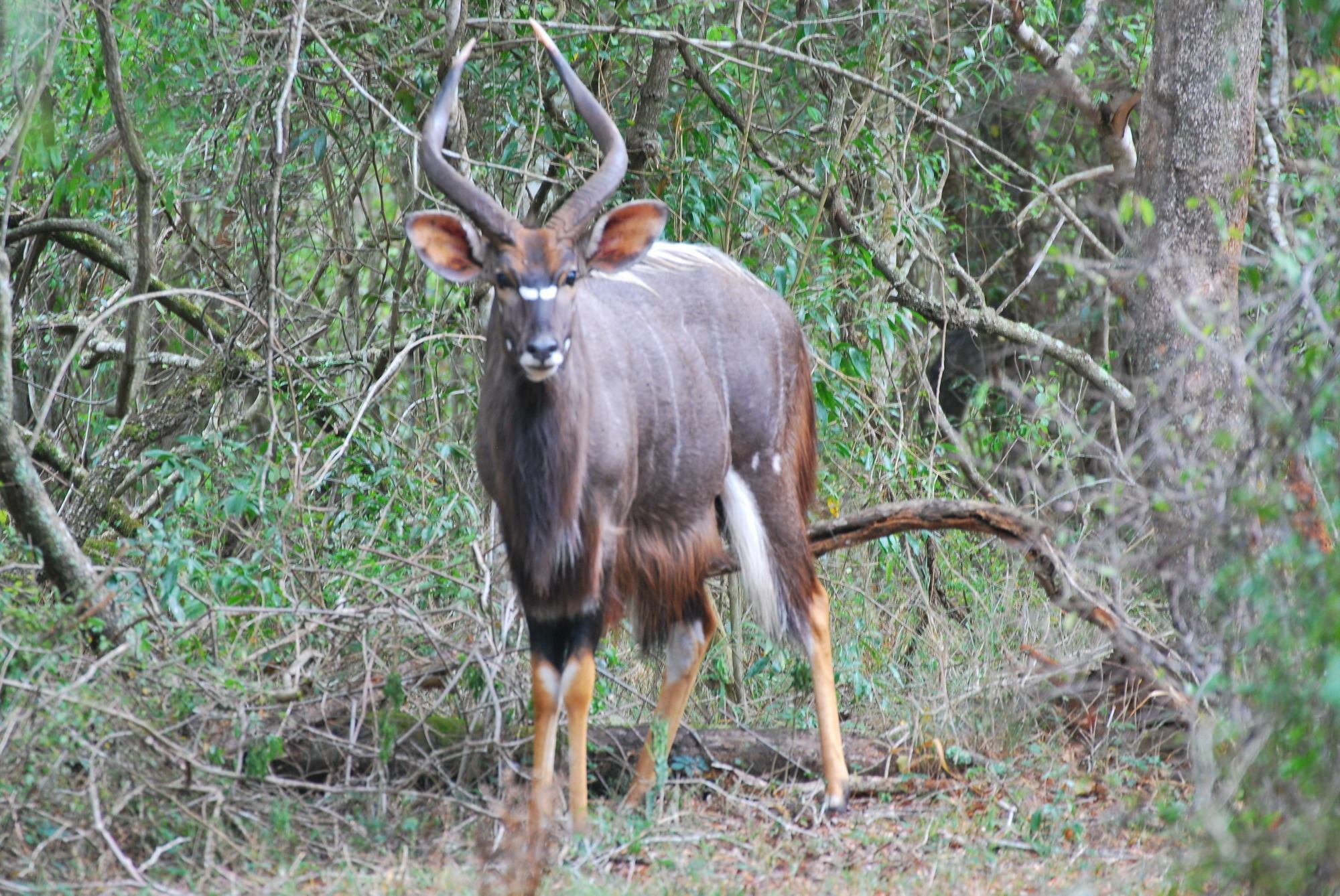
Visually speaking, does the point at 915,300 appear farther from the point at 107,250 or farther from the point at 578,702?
the point at 107,250

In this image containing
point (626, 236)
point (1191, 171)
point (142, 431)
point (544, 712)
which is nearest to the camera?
point (544, 712)

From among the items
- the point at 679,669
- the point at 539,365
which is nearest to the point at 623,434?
the point at 539,365

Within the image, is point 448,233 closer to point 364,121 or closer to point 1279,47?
point 364,121

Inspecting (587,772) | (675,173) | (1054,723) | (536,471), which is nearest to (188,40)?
(675,173)

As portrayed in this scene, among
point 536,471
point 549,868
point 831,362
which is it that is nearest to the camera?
→ point 549,868

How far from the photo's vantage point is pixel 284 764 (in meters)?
4.51

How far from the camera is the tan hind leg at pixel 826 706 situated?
4.82 m

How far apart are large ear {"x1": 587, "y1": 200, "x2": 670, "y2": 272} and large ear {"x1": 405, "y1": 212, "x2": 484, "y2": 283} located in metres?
0.35

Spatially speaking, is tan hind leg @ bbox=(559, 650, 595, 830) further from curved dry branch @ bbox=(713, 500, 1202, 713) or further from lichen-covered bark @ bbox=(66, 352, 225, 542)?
lichen-covered bark @ bbox=(66, 352, 225, 542)

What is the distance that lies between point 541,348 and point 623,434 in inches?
23.1

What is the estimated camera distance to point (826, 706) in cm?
500

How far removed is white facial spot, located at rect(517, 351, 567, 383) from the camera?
13.8 feet

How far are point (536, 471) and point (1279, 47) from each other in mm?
4244

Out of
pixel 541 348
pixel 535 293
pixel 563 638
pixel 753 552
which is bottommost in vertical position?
pixel 563 638
